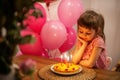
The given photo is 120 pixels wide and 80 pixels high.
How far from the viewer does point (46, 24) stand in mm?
2297

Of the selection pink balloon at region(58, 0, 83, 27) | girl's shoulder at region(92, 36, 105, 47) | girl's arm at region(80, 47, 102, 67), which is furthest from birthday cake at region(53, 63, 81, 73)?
pink balloon at region(58, 0, 83, 27)

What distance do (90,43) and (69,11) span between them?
502 millimetres

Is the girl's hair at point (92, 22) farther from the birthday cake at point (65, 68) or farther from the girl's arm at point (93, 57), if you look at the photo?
the birthday cake at point (65, 68)

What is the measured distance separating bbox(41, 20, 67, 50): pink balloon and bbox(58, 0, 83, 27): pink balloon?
0.11 meters

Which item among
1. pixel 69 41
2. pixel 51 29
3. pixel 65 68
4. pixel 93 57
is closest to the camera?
pixel 65 68

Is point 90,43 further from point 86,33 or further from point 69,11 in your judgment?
point 69,11

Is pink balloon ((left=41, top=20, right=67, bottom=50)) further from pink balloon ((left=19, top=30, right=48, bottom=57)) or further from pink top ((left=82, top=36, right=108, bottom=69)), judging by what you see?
pink top ((left=82, top=36, right=108, bottom=69))

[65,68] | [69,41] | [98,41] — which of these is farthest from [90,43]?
[69,41]

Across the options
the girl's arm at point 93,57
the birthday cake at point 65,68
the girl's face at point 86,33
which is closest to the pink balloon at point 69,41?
the girl's face at point 86,33

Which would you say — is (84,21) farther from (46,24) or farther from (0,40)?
(0,40)

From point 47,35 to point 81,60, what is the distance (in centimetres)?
44

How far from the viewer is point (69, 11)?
2410 millimetres

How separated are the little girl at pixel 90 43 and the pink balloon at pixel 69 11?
356mm

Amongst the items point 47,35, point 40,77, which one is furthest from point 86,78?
point 47,35
